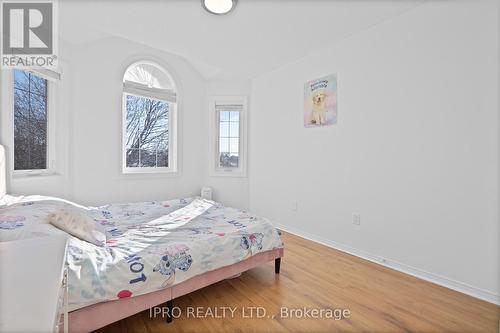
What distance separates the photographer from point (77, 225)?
1.60 m

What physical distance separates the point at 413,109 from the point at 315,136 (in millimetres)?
1226

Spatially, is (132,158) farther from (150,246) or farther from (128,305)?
(128,305)

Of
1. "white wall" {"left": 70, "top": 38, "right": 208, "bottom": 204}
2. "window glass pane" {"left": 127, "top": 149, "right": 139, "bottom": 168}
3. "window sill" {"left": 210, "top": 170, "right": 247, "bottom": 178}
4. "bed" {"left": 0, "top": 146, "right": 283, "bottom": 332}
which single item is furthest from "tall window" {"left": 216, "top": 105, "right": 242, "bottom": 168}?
"bed" {"left": 0, "top": 146, "right": 283, "bottom": 332}

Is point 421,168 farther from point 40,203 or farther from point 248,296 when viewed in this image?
point 40,203

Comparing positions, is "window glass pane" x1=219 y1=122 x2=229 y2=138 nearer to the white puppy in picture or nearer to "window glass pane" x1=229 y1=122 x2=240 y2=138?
"window glass pane" x1=229 y1=122 x2=240 y2=138

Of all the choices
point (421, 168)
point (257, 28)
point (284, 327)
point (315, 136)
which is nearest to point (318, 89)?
point (315, 136)

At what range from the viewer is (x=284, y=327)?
1607 millimetres

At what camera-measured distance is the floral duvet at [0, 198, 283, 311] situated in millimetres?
1356

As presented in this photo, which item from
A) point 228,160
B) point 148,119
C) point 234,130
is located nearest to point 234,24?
point 234,130

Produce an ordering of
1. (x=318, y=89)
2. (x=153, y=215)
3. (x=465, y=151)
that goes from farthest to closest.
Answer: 1. (x=318, y=89)
2. (x=153, y=215)
3. (x=465, y=151)

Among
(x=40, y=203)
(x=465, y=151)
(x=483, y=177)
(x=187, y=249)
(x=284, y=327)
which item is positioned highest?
(x=465, y=151)

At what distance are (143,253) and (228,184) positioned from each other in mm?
3056

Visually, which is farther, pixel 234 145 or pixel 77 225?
pixel 234 145

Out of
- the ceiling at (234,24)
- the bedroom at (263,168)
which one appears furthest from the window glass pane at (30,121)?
the ceiling at (234,24)
